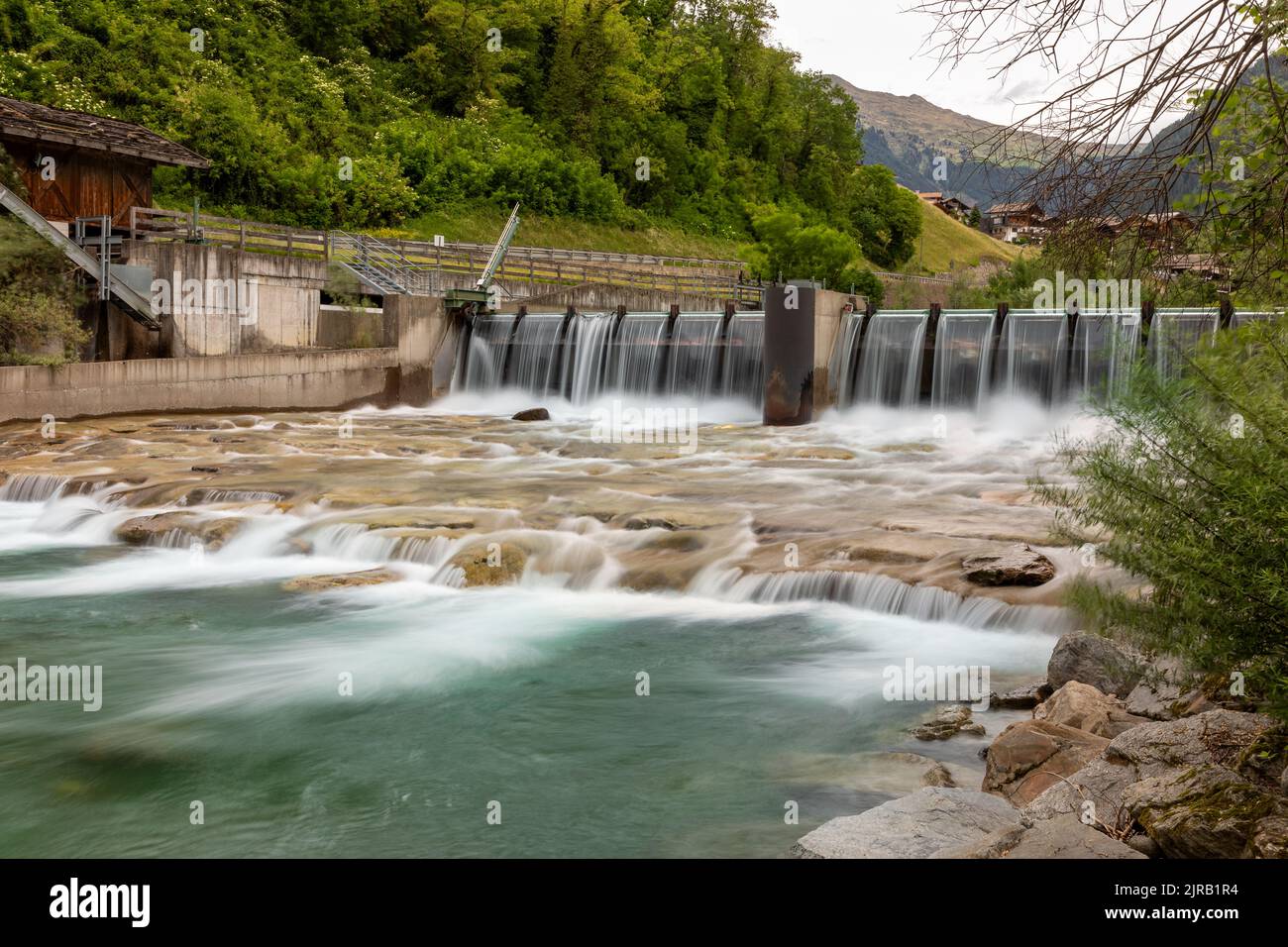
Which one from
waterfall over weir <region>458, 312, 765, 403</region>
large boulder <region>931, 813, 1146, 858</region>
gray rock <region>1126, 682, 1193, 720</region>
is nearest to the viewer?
large boulder <region>931, 813, 1146, 858</region>

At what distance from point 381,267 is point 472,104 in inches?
1121

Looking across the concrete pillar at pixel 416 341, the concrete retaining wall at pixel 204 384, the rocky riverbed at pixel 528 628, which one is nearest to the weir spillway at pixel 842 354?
the concrete pillar at pixel 416 341

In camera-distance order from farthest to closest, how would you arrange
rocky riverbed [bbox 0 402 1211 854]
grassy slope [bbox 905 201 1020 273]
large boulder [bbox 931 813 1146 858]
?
grassy slope [bbox 905 201 1020 273] → rocky riverbed [bbox 0 402 1211 854] → large boulder [bbox 931 813 1146 858]

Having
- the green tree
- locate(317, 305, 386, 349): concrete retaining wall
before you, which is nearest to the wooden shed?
locate(317, 305, 386, 349): concrete retaining wall

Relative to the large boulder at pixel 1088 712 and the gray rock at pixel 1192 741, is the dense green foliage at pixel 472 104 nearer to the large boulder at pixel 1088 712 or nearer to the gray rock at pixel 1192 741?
the large boulder at pixel 1088 712

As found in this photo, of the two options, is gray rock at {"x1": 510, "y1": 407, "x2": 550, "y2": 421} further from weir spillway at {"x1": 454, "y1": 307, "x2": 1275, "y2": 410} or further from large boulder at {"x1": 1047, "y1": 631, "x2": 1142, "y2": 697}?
large boulder at {"x1": 1047, "y1": 631, "x2": 1142, "y2": 697}

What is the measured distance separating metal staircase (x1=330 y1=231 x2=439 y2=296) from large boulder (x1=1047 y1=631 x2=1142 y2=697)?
26482 millimetres

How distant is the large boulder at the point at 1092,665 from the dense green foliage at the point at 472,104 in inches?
1584

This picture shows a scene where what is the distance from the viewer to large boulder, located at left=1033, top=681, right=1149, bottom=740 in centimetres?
744

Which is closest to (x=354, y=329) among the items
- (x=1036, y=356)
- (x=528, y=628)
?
(x=1036, y=356)

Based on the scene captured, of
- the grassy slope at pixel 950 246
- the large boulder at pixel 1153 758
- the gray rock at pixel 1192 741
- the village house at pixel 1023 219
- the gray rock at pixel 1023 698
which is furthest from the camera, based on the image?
the grassy slope at pixel 950 246

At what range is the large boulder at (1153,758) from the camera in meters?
5.83

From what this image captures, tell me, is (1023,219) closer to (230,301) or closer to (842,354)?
(842,354)

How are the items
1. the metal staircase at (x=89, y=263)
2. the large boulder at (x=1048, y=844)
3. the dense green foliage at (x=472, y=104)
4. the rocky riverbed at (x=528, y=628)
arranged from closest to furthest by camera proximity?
the large boulder at (x=1048, y=844)
the rocky riverbed at (x=528, y=628)
the metal staircase at (x=89, y=263)
the dense green foliage at (x=472, y=104)
